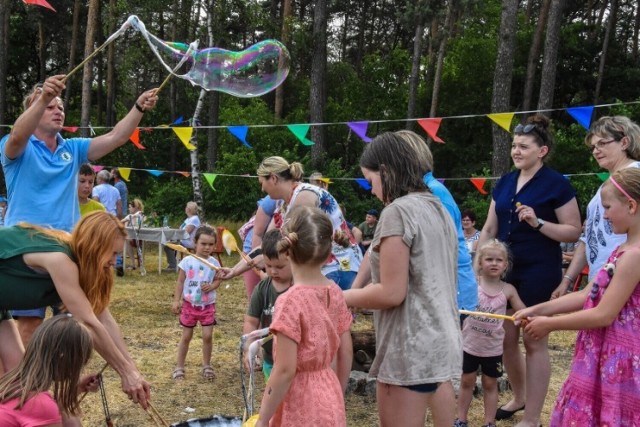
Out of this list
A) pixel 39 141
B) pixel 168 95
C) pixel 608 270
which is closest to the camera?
pixel 608 270

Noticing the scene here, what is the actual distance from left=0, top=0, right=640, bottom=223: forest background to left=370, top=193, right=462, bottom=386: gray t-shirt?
12009mm

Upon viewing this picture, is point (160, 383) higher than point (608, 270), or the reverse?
point (608, 270)

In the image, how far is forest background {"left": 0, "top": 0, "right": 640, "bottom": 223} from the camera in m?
17.8

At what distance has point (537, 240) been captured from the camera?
3.78 metres

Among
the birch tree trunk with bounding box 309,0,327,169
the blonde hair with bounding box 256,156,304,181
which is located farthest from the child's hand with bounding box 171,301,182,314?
the birch tree trunk with bounding box 309,0,327,169

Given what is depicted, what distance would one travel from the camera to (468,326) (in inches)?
157

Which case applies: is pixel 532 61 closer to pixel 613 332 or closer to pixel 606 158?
pixel 606 158

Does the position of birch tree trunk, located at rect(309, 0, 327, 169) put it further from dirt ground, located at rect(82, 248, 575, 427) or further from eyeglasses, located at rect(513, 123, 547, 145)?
eyeglasses, located at rect(513, 123, 547, 145)

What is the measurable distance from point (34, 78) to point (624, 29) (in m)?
23.3

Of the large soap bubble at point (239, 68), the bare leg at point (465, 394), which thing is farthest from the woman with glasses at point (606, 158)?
the large soap bubble at point (239, 68)

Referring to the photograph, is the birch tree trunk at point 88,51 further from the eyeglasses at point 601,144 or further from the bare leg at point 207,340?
Answer: the eyeglasses at point 601,144

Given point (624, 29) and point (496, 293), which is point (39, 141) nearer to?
point (496, 293)

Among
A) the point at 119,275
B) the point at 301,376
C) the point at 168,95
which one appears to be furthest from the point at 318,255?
the point at 168,95

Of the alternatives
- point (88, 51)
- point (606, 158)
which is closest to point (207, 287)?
point (606, 158)
